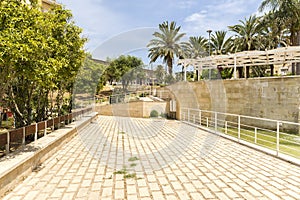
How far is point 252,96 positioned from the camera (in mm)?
12000

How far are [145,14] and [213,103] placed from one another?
7.17m

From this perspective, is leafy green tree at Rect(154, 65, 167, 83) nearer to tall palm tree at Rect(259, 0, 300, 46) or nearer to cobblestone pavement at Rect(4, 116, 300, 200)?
tall palm tree at Rect(259, 0, 300, 46)

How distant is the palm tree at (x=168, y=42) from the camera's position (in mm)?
23891

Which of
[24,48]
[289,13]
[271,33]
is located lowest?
[24,48]

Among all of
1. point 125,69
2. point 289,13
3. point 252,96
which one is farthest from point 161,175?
point 125,69

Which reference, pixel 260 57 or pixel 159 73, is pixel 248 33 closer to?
pixel 260 57

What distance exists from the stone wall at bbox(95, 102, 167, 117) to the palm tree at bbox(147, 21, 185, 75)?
7.50 metres

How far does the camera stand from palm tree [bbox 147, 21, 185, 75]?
23891 mm

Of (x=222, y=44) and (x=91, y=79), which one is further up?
(x=222, y=44)

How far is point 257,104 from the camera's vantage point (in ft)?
38.7

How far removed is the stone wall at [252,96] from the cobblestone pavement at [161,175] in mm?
5761

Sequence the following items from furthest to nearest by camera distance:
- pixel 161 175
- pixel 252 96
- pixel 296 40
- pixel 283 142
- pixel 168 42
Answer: pixel 168 42, pixel 296 40, pixel 252 96, pixel 283 142, pixel 161 175

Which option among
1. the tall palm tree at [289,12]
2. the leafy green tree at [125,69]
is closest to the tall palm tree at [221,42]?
the tall palm tree at [289,12]

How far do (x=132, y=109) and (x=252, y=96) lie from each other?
33.1 feet
